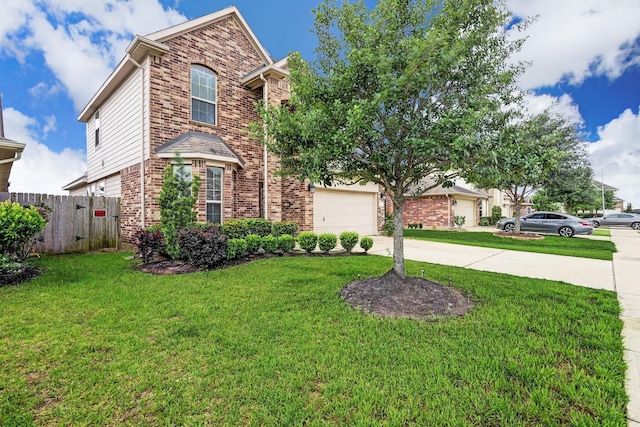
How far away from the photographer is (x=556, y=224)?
1641 cm

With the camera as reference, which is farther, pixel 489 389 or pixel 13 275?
pixel 13 275

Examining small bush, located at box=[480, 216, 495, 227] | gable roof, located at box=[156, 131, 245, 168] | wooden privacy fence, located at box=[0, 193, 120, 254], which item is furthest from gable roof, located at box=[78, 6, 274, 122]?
small bush, located at box=[480, 216, 495, 227]

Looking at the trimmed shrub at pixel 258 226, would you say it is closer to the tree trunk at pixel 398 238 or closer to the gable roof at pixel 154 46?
the tree trunk at pixel 398 238

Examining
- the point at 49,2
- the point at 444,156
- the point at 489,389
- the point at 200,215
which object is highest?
the point at 49,2

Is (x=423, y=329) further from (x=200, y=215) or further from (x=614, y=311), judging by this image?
(x=200, y=215)

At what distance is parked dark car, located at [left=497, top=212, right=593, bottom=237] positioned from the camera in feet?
51.2

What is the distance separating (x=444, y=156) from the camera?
4137 millimetres

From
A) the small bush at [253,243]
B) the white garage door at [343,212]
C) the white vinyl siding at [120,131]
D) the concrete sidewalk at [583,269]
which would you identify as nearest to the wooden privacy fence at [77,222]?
the white vinyl siding at [120,131]

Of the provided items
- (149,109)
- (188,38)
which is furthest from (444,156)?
(188,38)

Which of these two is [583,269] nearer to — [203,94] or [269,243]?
[269,243]

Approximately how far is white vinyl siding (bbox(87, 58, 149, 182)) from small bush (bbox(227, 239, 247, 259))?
4.48 m

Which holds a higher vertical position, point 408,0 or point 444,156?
point 408,0

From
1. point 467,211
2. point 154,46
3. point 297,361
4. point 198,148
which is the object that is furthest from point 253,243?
point 467,211

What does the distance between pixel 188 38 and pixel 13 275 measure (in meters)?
8.41
